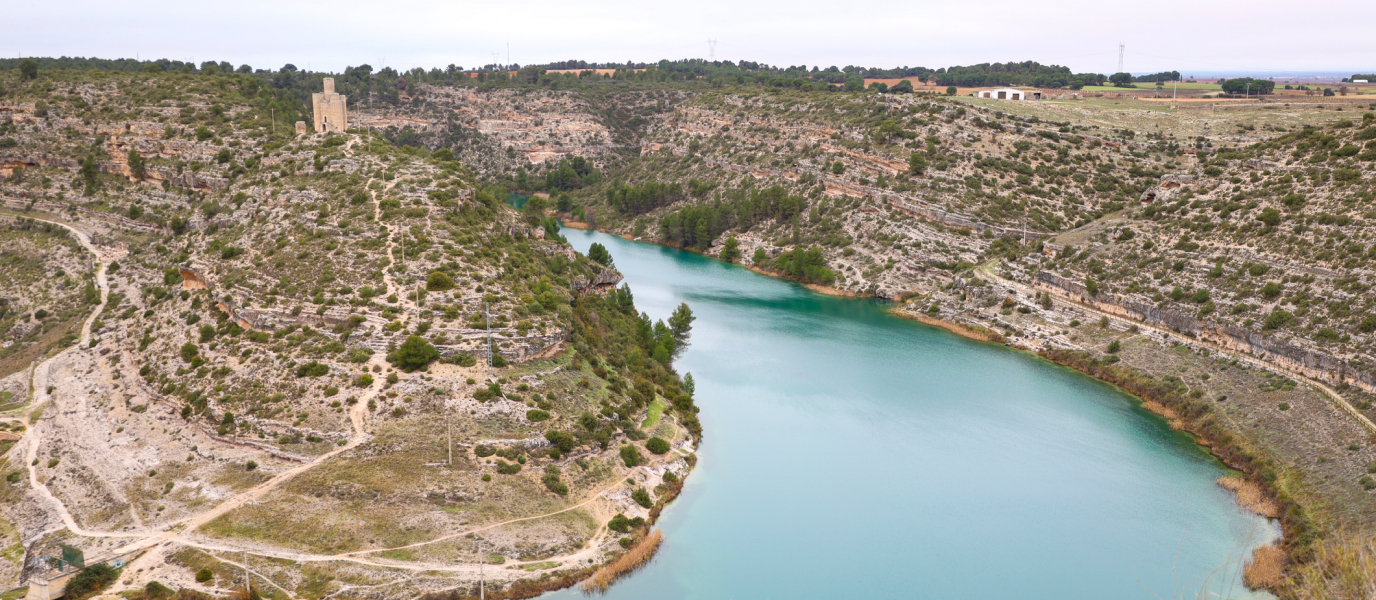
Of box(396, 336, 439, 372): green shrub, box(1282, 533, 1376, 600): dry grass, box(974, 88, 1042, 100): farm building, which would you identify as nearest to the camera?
box(1282, 533, 1376, 600): dry grass

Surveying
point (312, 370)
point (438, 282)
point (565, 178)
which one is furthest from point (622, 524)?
point (565, 178)

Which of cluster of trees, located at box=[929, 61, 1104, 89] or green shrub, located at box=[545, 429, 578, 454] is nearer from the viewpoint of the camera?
green shrub, located at box=[545, 429, 578, 454]

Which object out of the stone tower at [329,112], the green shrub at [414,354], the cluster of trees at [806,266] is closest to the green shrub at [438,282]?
the green shrub at [414,354]

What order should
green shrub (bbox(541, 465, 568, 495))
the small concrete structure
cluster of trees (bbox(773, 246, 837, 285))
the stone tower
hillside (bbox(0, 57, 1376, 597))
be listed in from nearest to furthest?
the small concrete structure
hillside (bbox(0, 57, 1376, 597))
green shrub (bbox(541, 465, 568, 495))
the stone tower
cluster of trees (bbox(773, 246, 837, 285))

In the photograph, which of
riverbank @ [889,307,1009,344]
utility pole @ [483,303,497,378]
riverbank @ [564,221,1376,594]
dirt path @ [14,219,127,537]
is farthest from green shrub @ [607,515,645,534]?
riverbank @ [889,307,1009,344]

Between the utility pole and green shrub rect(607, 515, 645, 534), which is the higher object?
the utility pole

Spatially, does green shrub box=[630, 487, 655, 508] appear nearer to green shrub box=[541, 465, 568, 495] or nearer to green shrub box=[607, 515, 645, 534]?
green shrub box=[607, 515, 645, 534]
